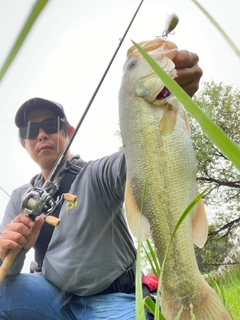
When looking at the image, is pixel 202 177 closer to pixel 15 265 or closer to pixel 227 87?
pixel 227 87

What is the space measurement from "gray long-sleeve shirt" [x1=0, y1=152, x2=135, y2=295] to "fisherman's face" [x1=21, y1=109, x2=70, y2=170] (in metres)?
0.23

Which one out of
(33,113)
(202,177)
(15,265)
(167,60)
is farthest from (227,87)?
(167,60)

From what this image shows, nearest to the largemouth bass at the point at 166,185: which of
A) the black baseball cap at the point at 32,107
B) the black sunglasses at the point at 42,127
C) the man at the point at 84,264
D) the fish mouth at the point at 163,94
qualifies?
the fish mouth at the point at 163,94

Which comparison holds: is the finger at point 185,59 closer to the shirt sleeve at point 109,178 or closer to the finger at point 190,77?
the finger at point 190,77

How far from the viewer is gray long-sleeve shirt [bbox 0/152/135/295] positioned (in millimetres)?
2121

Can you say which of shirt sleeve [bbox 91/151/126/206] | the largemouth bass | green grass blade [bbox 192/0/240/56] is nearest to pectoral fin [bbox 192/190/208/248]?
the largemouth bass

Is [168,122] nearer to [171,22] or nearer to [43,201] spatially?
[171,22]

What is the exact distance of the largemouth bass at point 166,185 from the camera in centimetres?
83

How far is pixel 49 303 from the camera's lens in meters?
2.06

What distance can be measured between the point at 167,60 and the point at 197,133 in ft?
25.4

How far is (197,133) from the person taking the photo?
8562 mm

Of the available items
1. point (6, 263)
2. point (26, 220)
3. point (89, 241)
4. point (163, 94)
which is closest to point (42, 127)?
point (89, 241)

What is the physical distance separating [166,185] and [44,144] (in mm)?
1716

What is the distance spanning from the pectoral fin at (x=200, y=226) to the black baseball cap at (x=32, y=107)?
1963 millimetres
